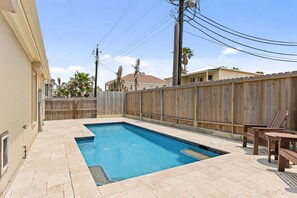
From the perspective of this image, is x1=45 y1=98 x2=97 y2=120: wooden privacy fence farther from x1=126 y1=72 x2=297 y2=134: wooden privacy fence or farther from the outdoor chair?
the outdoor chair

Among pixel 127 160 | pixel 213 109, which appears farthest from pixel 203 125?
pixel 127 160

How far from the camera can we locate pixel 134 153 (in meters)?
5.95

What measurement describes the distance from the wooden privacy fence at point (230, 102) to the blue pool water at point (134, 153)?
1.62m

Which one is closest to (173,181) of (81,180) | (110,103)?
(81,180)

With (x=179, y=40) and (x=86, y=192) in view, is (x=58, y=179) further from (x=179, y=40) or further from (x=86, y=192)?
(x=179, y=40)

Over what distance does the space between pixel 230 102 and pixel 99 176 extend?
475cm

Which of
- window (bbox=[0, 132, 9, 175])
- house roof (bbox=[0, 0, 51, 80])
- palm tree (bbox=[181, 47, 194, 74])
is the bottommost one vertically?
window (bbox=[0, 132, 9, 175])

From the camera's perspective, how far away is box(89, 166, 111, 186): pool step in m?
3.58

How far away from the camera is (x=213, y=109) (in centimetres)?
697

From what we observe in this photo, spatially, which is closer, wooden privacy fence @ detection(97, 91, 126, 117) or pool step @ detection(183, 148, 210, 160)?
pool step @ detection(183, 148, 210, 160)

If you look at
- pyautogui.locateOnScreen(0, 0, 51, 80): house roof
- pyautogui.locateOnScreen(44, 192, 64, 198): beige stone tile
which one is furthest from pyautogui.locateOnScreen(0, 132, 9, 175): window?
pyautogui.locateOnScreen(0, 0, 51, 80): house roof

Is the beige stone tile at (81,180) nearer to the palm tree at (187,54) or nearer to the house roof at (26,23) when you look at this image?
the house roof at (26,23)

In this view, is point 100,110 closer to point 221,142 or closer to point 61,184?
point 221,142

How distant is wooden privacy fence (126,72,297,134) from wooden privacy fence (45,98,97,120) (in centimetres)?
546
